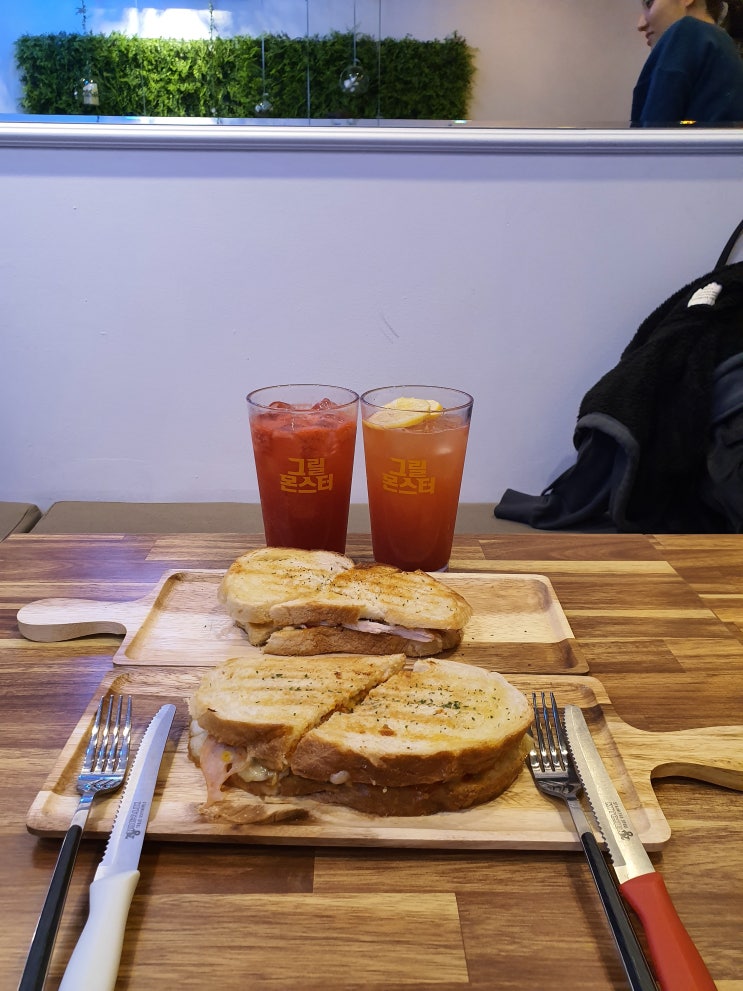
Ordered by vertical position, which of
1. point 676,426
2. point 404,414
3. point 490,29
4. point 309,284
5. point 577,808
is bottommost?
point 676,426

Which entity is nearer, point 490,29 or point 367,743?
point 367,743

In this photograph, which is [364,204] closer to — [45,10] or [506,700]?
[506,700]

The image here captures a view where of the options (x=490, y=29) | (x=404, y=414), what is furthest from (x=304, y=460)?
(x=490, y=29)

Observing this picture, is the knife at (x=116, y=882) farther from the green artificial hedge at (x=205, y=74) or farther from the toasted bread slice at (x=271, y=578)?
the green artificial hedge at (x=205, y=74)

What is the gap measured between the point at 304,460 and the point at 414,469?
0.50 feet

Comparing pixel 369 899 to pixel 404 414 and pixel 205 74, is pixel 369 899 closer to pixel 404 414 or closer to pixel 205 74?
pixel 404 414

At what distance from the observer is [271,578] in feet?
3.16

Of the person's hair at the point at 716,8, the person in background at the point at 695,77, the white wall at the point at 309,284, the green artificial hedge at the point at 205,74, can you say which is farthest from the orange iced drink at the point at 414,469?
the green artificial hedge at the point at 205,74

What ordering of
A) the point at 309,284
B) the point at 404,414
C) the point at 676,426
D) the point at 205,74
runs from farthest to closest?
1. the point at 205,74
2. the point at 309,284
3. the point at 676,426
4. the point at 404,414

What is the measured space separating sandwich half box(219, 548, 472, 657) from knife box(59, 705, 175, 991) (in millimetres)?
212

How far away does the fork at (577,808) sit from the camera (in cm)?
49

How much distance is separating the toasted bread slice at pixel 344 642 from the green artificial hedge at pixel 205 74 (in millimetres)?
5693

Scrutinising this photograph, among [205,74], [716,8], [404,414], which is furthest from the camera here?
[205,74]

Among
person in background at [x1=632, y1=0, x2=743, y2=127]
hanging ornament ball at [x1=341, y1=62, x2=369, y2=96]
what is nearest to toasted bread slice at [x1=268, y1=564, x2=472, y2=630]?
person in background at [x1=632, y1=0, x2=743, y2=127]
